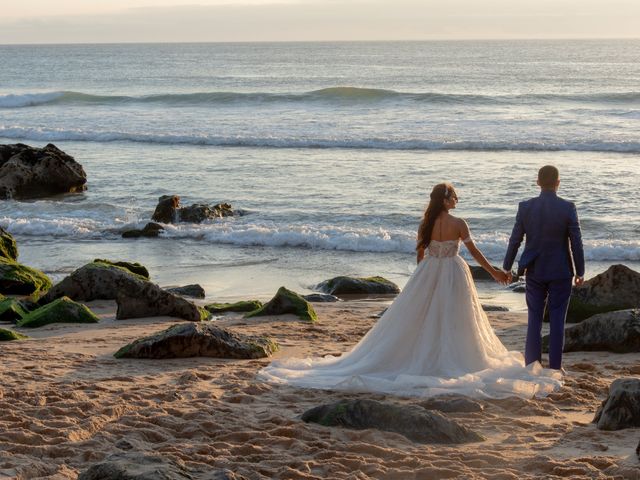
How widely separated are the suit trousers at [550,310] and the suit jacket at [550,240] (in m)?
0.10

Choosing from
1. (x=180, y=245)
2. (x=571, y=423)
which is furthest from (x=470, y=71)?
(x=571, y=423)

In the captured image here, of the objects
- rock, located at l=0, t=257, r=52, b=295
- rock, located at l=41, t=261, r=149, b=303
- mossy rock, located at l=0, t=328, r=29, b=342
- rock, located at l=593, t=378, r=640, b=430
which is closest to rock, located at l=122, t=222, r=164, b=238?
rock, located at l=0, t=257, r=52, b=295

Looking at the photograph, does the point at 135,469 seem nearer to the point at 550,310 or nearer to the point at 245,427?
the point at 245,427

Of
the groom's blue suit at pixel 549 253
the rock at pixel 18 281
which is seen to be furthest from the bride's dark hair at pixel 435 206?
the rock at pixel 18 281

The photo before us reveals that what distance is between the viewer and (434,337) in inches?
338

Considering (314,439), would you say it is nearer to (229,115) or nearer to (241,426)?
(241,426)

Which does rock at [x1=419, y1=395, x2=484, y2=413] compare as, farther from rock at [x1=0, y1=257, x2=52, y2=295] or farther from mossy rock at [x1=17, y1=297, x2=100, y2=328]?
rock at [x1=0, y1=257, x2=52, y2=295]

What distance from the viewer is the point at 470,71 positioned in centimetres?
7562

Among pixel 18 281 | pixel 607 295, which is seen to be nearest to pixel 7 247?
pixel 18 281

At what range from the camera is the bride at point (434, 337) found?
8445mm

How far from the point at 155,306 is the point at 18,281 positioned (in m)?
2.75

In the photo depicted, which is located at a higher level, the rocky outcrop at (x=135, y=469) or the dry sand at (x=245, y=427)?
the rocky outcrop at (x=135, y=469)

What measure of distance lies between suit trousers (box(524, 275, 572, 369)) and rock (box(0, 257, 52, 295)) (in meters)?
7.41

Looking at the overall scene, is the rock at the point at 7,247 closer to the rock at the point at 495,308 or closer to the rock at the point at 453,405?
the rock at the point at 495,308
